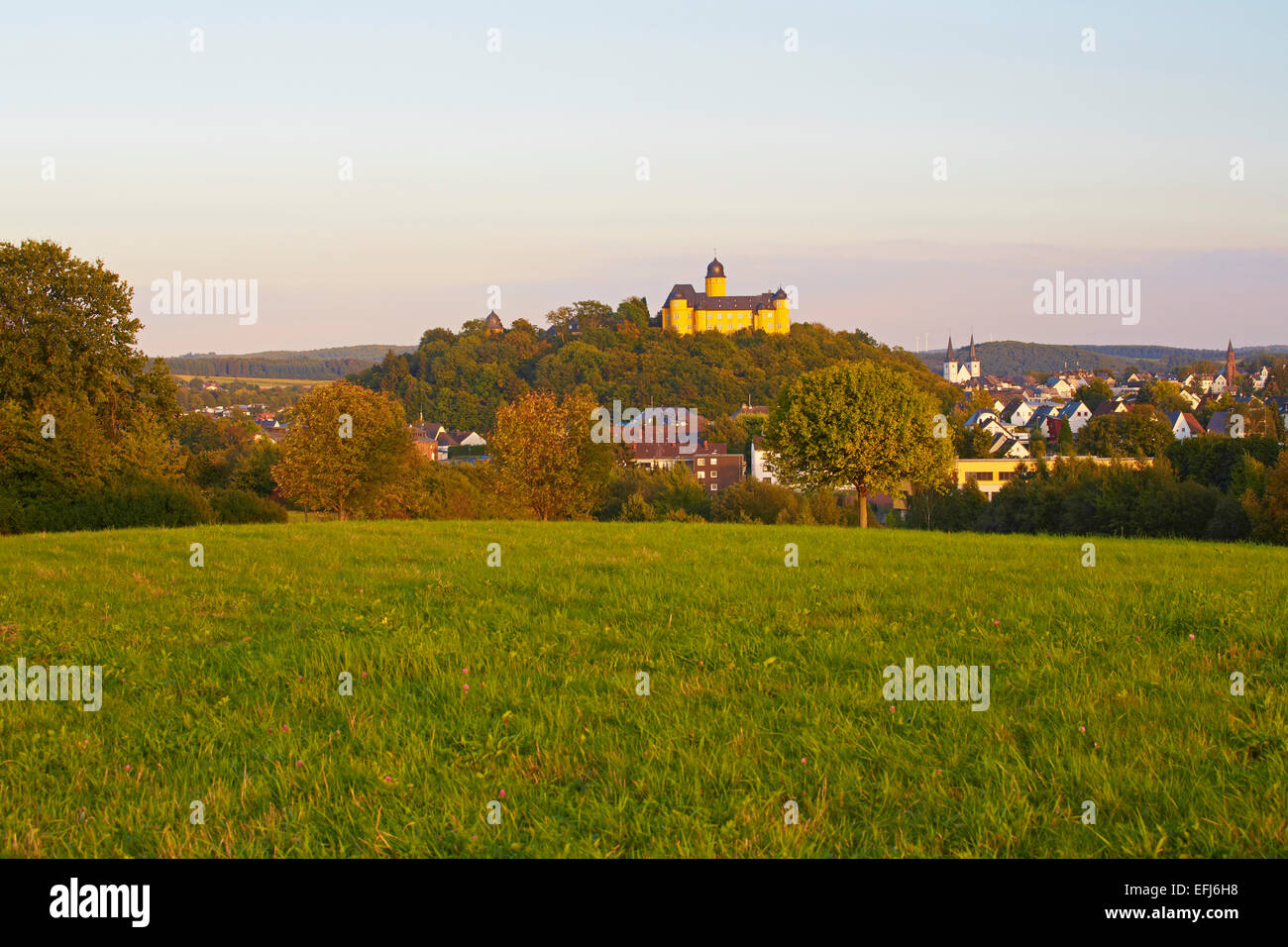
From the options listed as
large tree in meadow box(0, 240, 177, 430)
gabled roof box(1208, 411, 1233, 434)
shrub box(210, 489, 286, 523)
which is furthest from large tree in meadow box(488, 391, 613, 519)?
gabled roof box(1208, 411, 1233, 434)

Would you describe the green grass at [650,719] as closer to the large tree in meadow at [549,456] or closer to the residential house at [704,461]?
the large tree in meadow at [549,456]

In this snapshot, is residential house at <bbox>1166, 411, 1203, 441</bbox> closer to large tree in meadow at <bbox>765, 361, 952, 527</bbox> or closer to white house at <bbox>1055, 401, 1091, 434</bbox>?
white house at <bbox>1055, 401, 1091, 434</bbox>

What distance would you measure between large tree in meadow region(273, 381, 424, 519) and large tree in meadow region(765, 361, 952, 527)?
18995mm

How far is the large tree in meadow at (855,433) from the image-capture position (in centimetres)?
3931

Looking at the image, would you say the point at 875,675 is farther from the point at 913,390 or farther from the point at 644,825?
the point at 913,390

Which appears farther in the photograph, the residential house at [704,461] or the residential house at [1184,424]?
the residential house at [1184,424]

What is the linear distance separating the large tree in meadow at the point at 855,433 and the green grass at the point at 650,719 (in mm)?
27555

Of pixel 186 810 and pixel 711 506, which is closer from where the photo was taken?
pixel 186 810

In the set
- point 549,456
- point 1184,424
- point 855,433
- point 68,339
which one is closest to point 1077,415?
point 1184,424

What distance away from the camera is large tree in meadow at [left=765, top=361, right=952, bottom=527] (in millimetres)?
39312

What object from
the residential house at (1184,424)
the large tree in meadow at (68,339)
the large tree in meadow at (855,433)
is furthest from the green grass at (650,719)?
the residential house at (1184,424)

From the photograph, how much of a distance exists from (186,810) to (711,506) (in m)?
91.0

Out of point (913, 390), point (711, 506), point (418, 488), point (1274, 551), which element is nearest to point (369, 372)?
point (711, 506)
